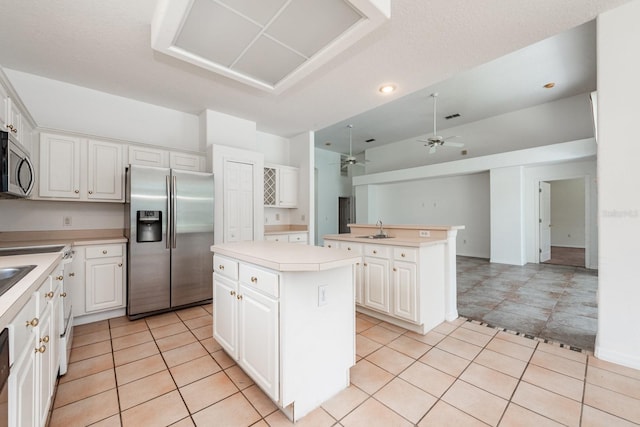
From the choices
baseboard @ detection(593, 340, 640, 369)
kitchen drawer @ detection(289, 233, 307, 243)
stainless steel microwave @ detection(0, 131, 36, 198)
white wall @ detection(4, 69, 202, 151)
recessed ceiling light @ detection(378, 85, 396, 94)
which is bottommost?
baseboard @ detection(593, 340, 640, 369)

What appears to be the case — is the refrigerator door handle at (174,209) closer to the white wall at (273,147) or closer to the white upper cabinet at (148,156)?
the white upper cabinet at (148,156)

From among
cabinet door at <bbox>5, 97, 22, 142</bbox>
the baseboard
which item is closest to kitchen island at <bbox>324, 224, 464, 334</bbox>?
the baseboard

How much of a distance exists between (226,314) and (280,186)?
3.15 meters

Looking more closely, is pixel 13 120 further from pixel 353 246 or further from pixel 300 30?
pixel 353 246

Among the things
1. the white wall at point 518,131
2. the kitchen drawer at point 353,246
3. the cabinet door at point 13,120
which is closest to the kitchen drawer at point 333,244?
the kitchen drawer at point 353,246

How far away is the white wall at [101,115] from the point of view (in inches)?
119

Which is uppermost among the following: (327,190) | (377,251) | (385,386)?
(327,190)

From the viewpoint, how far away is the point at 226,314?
2.07m

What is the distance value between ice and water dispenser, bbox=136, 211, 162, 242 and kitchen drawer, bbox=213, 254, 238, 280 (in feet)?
4.04

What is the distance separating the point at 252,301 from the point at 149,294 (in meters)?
1.94

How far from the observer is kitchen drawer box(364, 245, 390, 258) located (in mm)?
2752

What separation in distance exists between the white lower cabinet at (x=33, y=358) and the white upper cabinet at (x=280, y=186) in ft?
11.1

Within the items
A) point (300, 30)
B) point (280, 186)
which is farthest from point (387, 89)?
point (280, 186)

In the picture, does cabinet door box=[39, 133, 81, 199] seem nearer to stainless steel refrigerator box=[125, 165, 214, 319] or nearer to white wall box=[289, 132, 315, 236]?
stainless steel refrigerator box=[125, 165, 214, 319]
